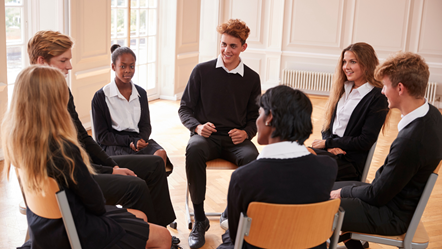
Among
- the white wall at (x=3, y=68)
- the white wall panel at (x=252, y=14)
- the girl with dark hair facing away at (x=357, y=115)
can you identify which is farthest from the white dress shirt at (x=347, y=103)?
the white wall panel at (x=252, y=14)

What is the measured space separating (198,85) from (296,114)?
1.48 metres

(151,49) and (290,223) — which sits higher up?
(151,49)

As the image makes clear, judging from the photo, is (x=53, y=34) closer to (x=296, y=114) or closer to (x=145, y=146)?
(x=145, y=146)

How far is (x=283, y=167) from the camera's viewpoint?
4.77 ft

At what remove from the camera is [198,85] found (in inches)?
116

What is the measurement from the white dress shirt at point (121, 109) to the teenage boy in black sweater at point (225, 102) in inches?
13.6

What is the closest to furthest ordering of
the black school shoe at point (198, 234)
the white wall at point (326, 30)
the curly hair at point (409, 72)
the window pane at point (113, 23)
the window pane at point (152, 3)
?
the curly hair at point (409, 72), the black school shoe at point (198, 234), the window pane at point (113, 23), the window pane at point (152, 3), the white wall at point (326, 30)

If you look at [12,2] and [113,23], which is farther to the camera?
[113,23]

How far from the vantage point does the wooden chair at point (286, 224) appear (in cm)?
140

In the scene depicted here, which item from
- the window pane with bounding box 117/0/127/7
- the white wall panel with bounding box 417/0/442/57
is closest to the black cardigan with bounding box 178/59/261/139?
the window pane with bounding box 117/0/127/7

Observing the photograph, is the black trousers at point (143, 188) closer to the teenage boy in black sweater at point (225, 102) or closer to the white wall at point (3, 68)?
the teenage boy in black sweater at point (225, 102)

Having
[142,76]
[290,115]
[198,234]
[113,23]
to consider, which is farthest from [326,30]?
[290,115]

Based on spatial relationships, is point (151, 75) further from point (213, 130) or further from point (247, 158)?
point (247, 158)

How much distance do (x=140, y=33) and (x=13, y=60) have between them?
238 centimetres
